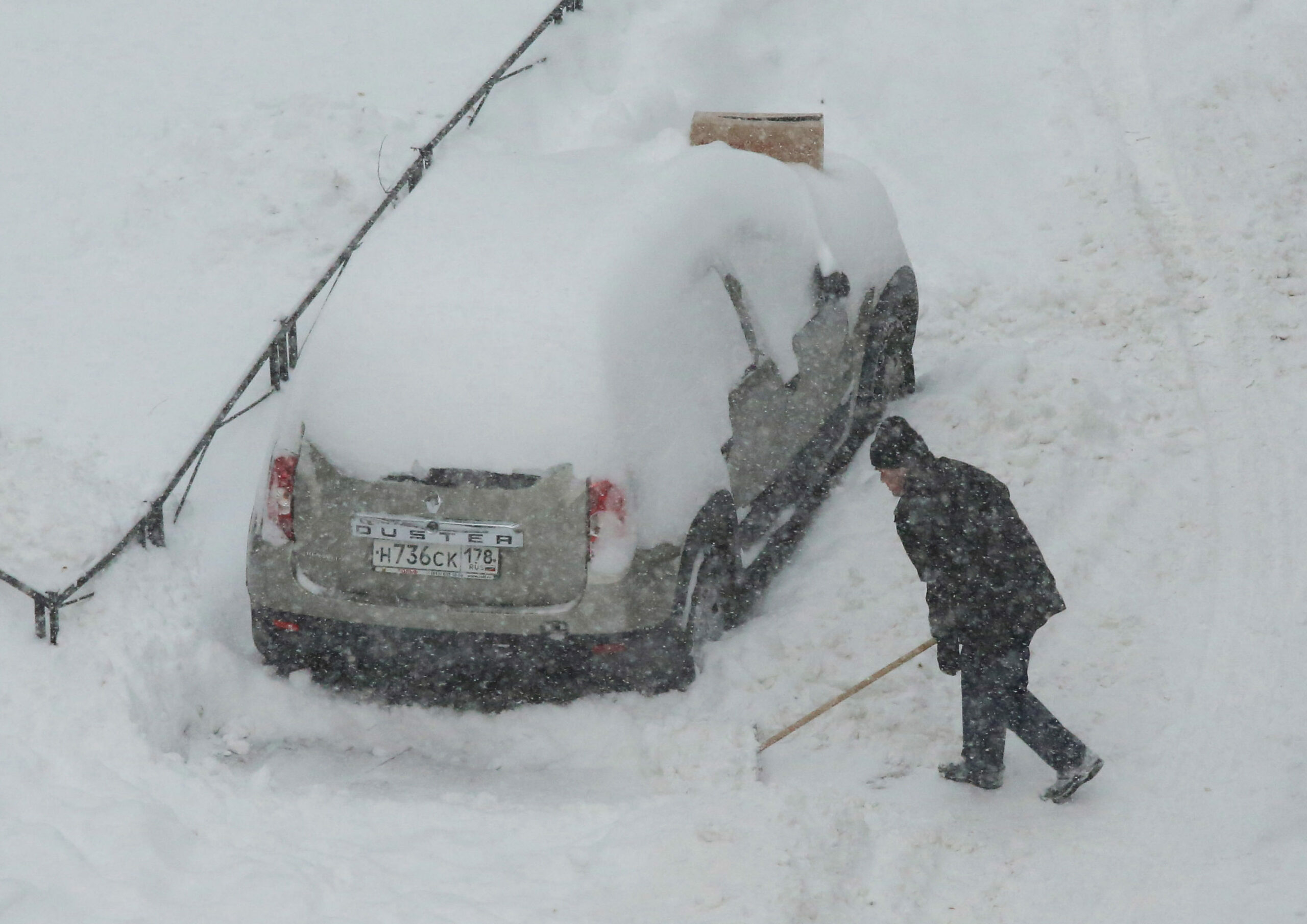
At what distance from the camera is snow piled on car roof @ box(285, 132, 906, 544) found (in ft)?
15.9

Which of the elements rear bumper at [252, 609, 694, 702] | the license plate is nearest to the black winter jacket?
rear bumper at [252, 609, 694, 702]

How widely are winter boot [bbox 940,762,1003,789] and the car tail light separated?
142cm

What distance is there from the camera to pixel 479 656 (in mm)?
4969

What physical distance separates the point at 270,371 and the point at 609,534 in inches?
120

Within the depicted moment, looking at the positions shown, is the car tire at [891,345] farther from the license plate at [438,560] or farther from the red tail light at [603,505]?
the license plate at [438,560]

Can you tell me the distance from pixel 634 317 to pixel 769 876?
6.71 feet

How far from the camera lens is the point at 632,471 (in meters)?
4.89

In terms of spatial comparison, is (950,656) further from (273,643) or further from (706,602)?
(273,643)

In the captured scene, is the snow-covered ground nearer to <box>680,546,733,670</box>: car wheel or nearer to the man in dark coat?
<box>680,546,733,670</box>: car wheel

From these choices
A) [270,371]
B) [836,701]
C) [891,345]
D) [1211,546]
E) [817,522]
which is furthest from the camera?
[891,345]

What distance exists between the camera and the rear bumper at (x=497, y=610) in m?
4.85

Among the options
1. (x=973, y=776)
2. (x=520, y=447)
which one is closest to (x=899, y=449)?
(x=973, y=776)

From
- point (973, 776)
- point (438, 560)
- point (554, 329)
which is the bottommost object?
point (973, 776)

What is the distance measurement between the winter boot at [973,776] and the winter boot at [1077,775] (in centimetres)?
20
